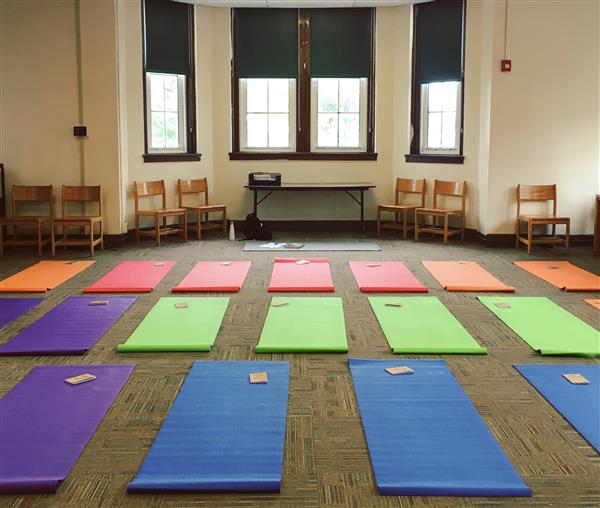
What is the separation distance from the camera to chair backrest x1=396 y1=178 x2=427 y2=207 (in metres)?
9.80

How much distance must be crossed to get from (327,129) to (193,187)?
6.67 feet

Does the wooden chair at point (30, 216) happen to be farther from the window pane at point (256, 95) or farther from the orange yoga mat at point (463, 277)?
the orange yoga mat at point (463, 277)

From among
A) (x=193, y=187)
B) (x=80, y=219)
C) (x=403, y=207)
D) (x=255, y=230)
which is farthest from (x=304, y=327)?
(x=193, y=187)

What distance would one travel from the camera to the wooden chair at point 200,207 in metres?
9.58

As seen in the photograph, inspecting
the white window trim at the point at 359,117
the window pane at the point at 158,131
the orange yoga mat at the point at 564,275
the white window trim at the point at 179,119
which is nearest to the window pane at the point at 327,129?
the white window trim at the point at 359,117

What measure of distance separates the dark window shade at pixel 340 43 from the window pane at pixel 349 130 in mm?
562

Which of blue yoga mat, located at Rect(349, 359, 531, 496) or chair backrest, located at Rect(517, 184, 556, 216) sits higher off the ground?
chair backrest, located at Rect(517, 184, 556, 216)

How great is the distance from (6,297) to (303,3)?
5.49 meters

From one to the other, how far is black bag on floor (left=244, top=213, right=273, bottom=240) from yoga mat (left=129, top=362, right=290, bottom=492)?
5.21m

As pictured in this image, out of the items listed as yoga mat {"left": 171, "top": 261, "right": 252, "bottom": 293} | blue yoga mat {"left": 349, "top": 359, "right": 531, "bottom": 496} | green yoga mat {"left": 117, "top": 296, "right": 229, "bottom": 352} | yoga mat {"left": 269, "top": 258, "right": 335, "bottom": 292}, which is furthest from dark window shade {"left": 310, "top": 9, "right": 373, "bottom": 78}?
blue yoga mat {"left": 349, "top": 359, "right": 531, "bottom": 496}

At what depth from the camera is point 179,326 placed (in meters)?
5.20

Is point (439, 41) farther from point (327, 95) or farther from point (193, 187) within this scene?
point (193, 187)

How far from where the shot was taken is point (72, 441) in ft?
10.8

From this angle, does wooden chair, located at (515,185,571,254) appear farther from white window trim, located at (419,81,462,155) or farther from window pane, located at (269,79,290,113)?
window pane, located at (269,79,290,113)
